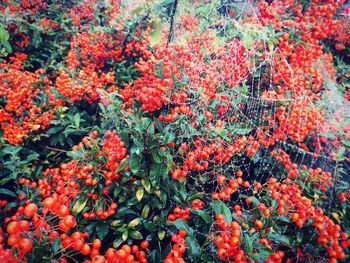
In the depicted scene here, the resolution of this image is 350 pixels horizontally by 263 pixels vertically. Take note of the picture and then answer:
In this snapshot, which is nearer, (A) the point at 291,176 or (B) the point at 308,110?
(A) the point at 291,176

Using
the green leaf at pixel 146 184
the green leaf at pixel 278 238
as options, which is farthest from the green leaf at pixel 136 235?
the green leaf at pixel 278 238

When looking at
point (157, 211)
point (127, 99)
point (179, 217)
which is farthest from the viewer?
point (127, 99)

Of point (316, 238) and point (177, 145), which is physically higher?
point (177, 145)

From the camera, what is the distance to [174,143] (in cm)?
233

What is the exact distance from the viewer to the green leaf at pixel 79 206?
2177 mm

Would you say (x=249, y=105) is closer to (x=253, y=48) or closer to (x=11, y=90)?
(x=253, y=48)

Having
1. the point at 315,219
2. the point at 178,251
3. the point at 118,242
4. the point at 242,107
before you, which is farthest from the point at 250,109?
the point at 118,242

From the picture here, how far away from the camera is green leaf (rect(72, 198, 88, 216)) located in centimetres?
218

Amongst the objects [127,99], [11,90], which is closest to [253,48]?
[127,99]

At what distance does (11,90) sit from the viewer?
3.34 m

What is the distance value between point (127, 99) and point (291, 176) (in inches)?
93.0

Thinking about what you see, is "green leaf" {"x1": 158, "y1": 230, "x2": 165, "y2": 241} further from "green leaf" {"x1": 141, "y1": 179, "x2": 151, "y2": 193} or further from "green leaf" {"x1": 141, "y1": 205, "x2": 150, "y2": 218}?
"green leaf" {"x1": 141, "y1": 179, "x2": 151, "y2": 193}

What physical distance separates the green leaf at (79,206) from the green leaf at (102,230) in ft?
0.74

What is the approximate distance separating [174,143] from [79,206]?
1.06 m
